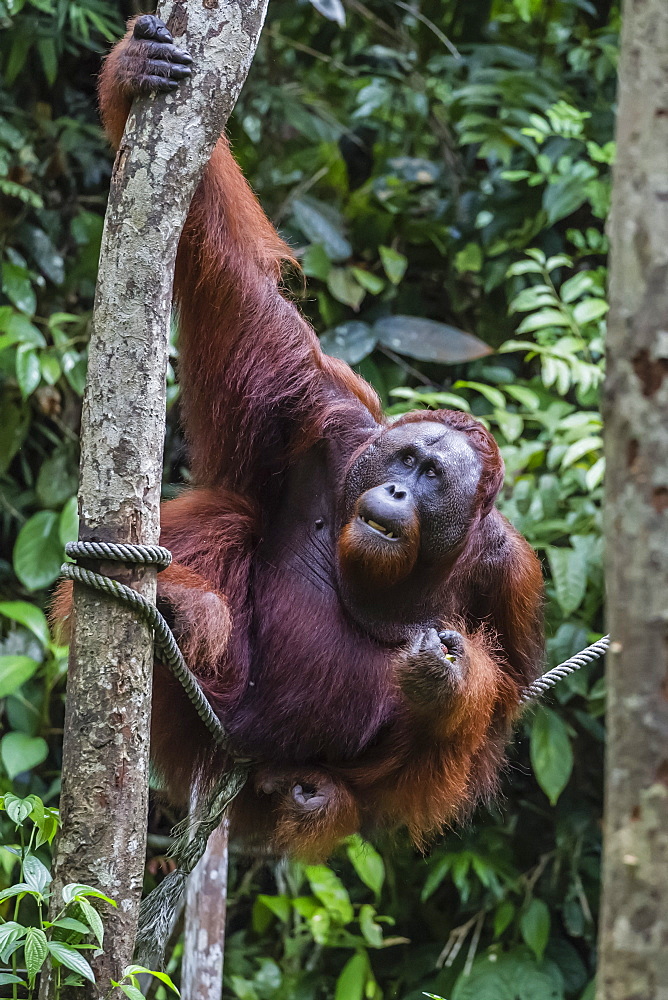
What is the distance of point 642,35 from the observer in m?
1.20

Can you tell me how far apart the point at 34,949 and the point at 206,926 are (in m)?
1.54

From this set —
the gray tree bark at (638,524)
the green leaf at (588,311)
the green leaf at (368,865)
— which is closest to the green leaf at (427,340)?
the green leaf at (588,311)

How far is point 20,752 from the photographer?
3.72m

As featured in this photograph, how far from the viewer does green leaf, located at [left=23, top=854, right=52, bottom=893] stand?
2000 millimetres

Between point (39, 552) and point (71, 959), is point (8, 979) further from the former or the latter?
point (39, 552)

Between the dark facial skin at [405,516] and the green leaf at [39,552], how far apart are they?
1.46 meters

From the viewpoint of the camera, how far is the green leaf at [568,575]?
372 centimetres

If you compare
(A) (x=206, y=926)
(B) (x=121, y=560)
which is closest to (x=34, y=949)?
(B) (x=121, y=560)

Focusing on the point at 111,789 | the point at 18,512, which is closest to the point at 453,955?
the point at 18,512

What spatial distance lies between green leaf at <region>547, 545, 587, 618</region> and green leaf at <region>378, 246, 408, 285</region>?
59.8 inches

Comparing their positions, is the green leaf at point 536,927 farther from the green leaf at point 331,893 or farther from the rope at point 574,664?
the rope at point 574,664

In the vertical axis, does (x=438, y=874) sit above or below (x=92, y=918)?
below

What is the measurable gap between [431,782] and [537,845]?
1.96 m

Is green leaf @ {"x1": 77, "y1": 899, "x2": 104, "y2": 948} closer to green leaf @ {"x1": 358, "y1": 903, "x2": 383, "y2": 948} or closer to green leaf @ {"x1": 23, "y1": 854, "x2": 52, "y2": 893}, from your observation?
green leaf @ {"x1": 23, "y1": 854, "x2": 52, "y2": 893}
